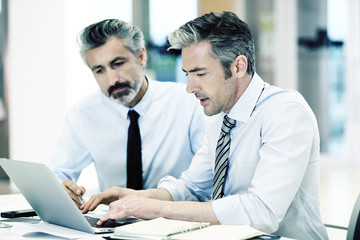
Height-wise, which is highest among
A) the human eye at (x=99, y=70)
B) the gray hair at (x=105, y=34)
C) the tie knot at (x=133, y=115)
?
the gray hair at (x=105, y=34)

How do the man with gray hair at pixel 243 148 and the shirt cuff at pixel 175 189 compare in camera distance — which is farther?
the shirt cuff at pixel 175 189

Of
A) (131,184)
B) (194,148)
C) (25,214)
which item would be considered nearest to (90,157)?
(131,184)

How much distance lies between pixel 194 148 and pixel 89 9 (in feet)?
11.6

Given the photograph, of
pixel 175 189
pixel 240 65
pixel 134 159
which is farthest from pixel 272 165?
pixel 134 159

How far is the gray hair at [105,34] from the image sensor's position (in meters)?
2.36

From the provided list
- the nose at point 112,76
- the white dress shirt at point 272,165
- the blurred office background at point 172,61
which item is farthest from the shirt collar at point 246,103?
the blurred office background at point 172,61

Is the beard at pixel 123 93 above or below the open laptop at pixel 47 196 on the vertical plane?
above

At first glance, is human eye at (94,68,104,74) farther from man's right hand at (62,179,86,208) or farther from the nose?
man's right hand at (62,179,86,208)

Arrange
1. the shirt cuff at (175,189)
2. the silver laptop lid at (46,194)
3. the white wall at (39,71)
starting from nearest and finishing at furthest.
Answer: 1. the silver laptop lid at (46,194)
2. the shirt cuff at (175,189)
3. the white wall at (39,71)

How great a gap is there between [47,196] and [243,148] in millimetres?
674

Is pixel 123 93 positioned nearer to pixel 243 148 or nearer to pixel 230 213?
pixel 243 148

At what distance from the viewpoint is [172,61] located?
7.55m

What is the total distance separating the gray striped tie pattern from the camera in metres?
1.82

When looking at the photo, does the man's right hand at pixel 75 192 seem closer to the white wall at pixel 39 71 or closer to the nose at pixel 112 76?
the nose at pixel 112 76
